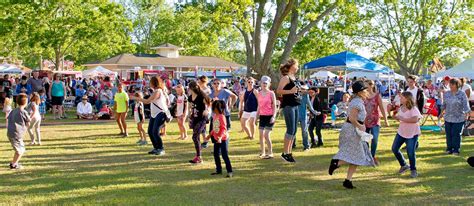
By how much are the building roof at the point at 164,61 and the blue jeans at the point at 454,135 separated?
45.5 metres

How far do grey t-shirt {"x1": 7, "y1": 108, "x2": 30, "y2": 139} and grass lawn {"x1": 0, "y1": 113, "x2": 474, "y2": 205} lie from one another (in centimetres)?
58

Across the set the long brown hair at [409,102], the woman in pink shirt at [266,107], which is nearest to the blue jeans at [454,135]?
the long brown hair at [409,102]

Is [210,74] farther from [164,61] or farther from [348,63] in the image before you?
[348,63]

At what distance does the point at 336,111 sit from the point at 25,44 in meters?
25.8

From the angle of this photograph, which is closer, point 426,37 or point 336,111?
point 336,111

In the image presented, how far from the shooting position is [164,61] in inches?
2244

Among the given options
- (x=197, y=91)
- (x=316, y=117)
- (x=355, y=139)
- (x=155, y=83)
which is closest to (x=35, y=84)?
(x=155, y=83)

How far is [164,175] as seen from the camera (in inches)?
314

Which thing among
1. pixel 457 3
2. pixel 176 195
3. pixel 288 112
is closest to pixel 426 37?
pixel 457 3

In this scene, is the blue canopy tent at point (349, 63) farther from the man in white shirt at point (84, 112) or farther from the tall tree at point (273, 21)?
the man in white shirt at point (84, 112)

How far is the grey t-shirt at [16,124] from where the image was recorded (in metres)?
8.30

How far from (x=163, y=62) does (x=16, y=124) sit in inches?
1926

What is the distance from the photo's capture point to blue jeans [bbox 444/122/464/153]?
33.4ft

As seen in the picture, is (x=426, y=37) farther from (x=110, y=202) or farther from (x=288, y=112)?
(x=110, y=202)
